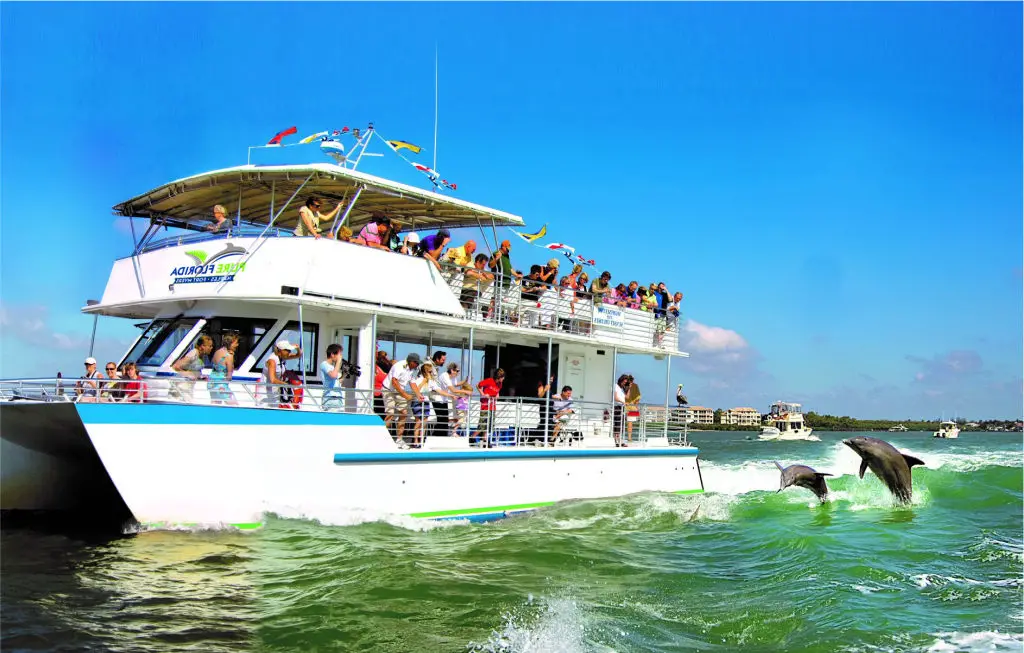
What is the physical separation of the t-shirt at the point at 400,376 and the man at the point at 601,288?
16.3 feet

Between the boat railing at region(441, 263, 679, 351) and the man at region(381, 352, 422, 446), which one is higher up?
the boat railing at region(441, 263, 679, 351)

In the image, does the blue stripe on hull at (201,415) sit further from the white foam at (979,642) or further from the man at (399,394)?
the white foam at (979,642)

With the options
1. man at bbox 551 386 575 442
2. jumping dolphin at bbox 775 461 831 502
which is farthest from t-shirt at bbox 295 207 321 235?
jumping dolphin at bbox 775 461 831 502

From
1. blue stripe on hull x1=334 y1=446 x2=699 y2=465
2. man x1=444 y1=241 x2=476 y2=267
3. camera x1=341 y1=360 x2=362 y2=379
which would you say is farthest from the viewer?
man x1=444 y1=241 x2=476 y2=267

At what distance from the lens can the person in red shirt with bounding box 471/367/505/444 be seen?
43.5 feet

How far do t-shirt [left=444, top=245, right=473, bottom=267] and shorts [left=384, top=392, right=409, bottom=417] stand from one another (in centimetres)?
261

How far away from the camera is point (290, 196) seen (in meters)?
13.6

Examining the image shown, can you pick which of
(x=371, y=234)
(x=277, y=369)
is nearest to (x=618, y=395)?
(x=371, y=234)

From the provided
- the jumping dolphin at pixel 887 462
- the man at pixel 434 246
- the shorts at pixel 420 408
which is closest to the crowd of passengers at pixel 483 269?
the man at pixel 434 246

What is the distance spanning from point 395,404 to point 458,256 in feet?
9.66

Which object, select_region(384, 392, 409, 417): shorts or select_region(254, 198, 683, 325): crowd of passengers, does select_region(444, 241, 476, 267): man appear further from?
select_region(384, 392, 409, 417): shorts

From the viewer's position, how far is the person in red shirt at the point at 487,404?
43.5 feet

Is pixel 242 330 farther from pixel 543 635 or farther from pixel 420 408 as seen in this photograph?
pixel 543 635

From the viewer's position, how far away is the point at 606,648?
678cm
